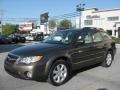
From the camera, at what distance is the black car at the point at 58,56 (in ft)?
20.1

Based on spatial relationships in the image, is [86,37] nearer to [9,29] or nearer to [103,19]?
[103,19]

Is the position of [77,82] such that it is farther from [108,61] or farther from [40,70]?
[108,61]

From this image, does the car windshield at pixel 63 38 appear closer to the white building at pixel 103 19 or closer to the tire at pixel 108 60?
the tire at pixel 108 60

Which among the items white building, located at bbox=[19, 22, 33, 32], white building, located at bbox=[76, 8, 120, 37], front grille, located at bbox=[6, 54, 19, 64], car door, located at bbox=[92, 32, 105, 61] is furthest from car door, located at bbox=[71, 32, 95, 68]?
white building, located at bbox=[19, 22, 33, 32]

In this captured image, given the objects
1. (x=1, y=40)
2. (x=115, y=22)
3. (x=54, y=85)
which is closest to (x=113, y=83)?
(x=54, y=85)

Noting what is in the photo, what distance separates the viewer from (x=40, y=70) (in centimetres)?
610

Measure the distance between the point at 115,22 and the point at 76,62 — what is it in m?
60.7

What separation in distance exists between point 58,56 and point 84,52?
1281 millimetres

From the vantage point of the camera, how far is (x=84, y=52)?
24.6ft

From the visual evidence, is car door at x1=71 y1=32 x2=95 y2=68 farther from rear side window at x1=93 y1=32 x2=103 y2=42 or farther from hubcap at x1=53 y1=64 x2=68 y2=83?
hubcap at x1=53 y1=64 x2=68 y2=83

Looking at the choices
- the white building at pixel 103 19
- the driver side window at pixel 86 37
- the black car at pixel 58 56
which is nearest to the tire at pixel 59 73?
the black car at pixel 58 56

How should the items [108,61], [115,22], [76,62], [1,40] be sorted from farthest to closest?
[115,22] < [1,40] < [108,61] < [76,62]

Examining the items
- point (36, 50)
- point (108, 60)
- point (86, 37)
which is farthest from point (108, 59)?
point (36, 50)

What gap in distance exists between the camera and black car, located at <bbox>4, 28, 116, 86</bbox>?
242 inches
